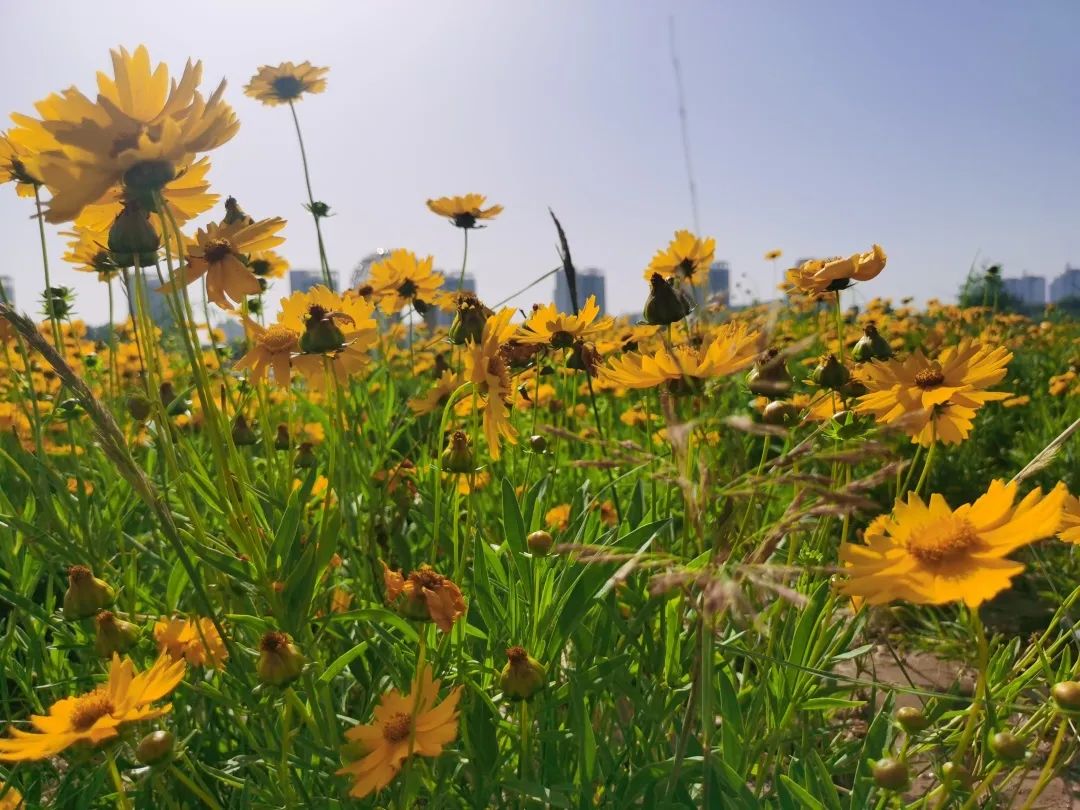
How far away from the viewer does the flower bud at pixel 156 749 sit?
0.59 metres

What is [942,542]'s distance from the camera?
466mm

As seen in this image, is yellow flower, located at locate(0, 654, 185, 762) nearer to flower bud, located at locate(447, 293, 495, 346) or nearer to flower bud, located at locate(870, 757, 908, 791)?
flower bud, located at locate(447, 293, 495, 346)

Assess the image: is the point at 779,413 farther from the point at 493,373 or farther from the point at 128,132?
the point at 128,132

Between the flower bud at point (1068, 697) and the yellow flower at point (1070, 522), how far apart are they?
120mm

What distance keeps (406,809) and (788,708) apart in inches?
16.2

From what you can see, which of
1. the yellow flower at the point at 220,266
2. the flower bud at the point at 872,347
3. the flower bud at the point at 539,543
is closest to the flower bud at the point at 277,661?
the flower bud at the point at 539,543

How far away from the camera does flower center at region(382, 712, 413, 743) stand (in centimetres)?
61

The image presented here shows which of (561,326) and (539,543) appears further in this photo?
(561,326)

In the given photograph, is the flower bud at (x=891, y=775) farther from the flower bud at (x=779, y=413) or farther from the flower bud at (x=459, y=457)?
the flower bud at (x=459, y=457)

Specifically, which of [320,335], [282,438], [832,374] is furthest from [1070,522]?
[282,438]

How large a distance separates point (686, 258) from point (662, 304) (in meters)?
0.55

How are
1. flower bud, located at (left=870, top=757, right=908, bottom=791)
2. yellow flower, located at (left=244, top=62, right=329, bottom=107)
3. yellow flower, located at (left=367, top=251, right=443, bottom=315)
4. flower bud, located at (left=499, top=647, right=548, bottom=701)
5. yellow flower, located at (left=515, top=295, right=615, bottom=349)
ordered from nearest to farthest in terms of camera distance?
flower bud, located at (left=870, top=757, right=908, bottom=791) < flower bud, located at (left=499, top=647, right=548, bottom=701) < yellow flower, located at (left=515, top=295, right=615, bottom=349) < yellow flower, located at (left=367, top=251, right=443, bottom=315) < yellow flower, located at (left=244, top=62, right=329, bottom=107)

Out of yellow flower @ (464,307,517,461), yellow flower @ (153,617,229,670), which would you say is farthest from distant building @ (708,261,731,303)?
yellow flower @ (153,617,229,670)

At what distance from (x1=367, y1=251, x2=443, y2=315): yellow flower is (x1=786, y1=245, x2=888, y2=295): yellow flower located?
3.20 feet
